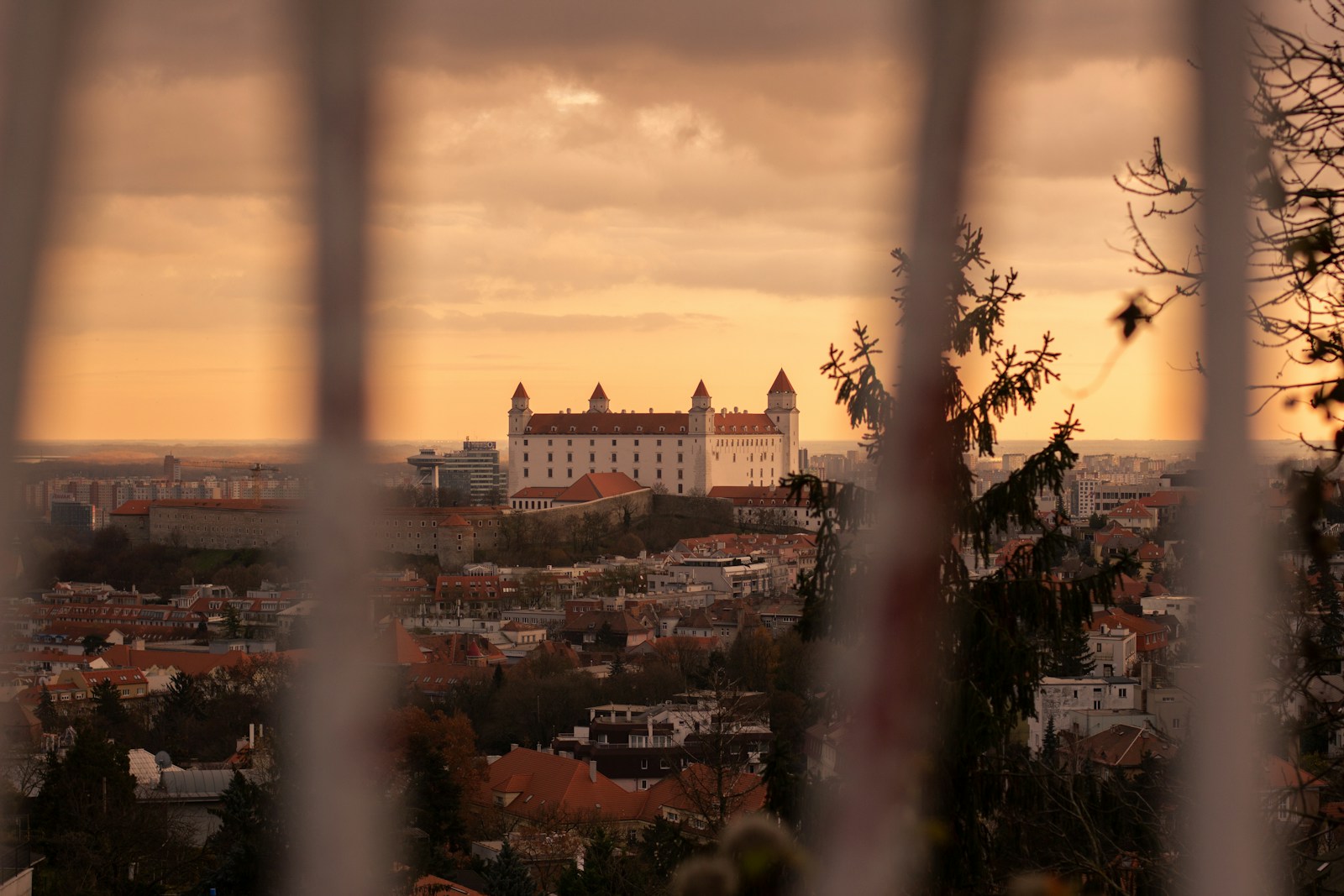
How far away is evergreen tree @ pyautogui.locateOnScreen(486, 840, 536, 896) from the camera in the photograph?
7738 millimetres

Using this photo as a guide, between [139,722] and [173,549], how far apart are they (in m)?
7.12

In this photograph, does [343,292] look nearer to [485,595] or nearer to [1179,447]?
[1179,447]

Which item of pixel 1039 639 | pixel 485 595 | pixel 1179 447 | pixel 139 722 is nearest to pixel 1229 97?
pixel 1179 447

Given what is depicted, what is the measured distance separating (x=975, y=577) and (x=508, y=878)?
5.40 m

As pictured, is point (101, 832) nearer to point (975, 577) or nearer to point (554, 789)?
point (554, 789)

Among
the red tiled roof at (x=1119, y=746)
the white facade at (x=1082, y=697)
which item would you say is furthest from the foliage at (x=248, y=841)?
the white facade at (x=1082, y=697)

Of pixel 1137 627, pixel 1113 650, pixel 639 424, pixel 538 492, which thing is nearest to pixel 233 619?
pixel 1137 627

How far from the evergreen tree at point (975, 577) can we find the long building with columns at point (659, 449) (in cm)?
5299

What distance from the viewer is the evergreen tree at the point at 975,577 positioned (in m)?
1.59

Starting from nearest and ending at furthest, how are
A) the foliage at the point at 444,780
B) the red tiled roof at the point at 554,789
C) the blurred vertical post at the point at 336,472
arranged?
the blurred vertical post at the point at 336,472 → the foliage at the point at 444,780 → the red tiled roof at the point at 554,789

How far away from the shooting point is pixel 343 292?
3.69ft

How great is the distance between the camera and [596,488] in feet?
174

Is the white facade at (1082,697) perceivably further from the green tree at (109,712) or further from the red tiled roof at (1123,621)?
the green tree at (109,712)

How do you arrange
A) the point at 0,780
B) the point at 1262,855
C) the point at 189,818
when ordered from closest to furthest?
the point at 0,780
the point at 1262,855
the point at 189,818
